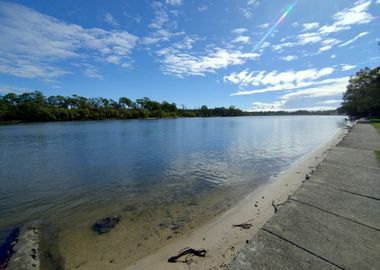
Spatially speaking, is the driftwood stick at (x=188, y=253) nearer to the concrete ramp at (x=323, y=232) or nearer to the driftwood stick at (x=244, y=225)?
the concrete ramp at (x=323, y=232)

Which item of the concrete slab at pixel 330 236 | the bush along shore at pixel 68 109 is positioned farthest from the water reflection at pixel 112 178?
the bush along shore at pixel 68 109

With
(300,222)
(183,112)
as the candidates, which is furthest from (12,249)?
(183,112)

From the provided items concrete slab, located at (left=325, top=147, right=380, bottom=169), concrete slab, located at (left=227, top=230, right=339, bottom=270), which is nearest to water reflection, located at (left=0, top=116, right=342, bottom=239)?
concrete slab, located at (left=325, top=147, right=380, bottom=169)

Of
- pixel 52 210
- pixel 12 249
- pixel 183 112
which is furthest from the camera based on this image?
pixel 183 112

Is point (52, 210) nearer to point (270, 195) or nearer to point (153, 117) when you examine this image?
point (270, 195)

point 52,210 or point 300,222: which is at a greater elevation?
point 300,222

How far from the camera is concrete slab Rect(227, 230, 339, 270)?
12.0ft

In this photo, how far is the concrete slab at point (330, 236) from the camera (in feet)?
12.4

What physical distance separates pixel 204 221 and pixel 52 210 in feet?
19.7

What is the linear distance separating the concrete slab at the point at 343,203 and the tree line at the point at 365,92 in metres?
57.7

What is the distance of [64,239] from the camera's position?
6641 millimetres

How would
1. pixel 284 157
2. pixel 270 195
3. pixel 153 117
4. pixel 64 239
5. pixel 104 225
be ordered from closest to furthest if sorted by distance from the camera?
pixel 64 239
pixel 104 225
pixel 270 195
pixel 284 157
pixel 153 117

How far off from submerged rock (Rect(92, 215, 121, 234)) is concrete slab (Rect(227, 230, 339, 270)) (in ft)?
15.9

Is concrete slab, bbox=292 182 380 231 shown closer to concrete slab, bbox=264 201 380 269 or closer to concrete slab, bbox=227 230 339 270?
concrete slab, bbox=264 201 380 269
